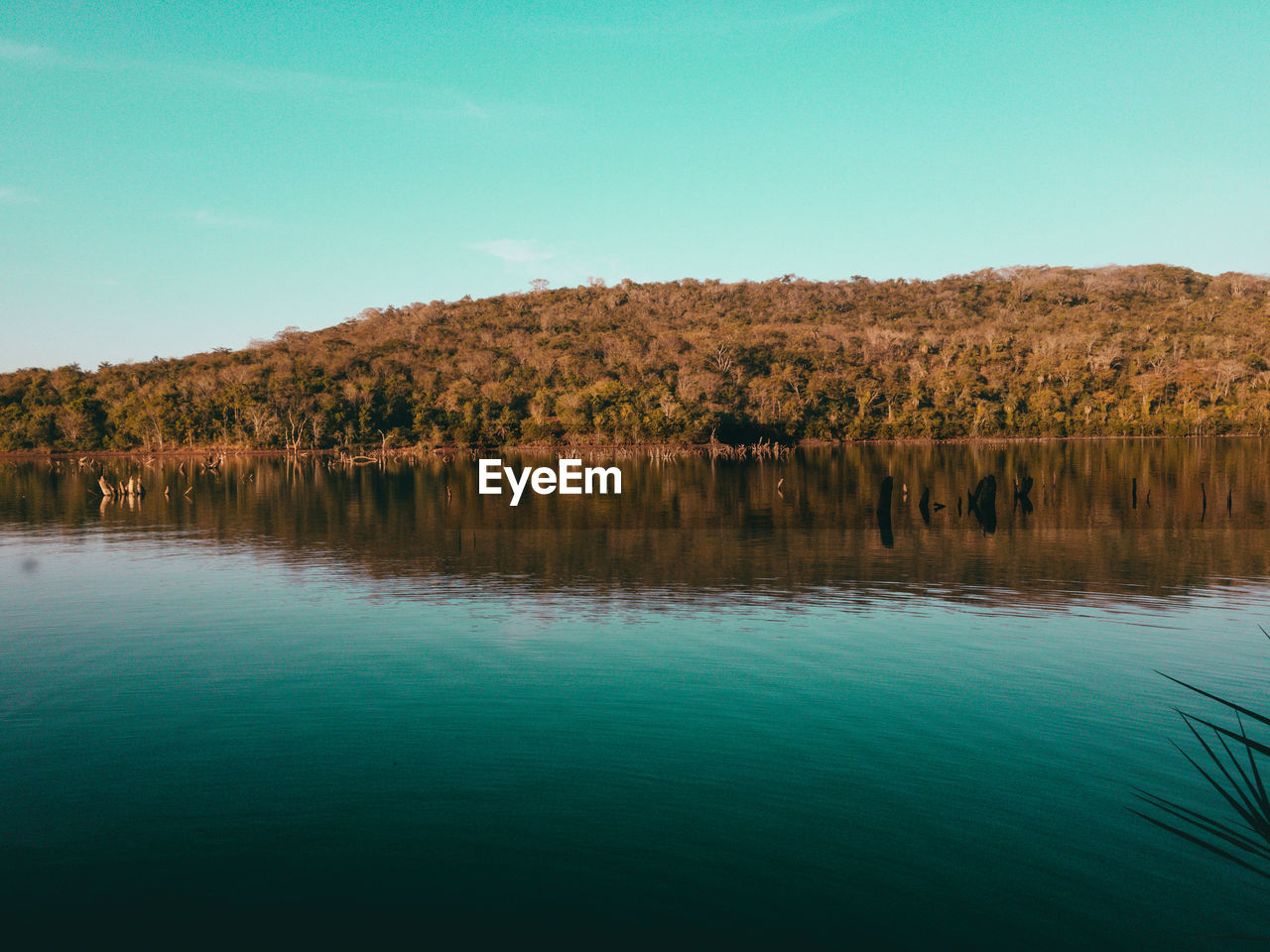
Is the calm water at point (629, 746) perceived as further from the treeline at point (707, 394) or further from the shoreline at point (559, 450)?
the treeline at point (707, 394)

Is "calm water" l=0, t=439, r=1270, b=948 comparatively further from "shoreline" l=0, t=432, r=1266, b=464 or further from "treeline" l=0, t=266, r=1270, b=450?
"treeline" l=0, t=266, r=1270, b=450

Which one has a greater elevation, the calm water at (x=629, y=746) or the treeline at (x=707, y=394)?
the treeline at (x=707, y=394)

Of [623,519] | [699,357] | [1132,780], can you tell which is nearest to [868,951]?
[1132,780]

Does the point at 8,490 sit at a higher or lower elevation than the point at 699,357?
lower

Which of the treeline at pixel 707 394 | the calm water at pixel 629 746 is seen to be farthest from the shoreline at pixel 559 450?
the calm water at pixel 629 746

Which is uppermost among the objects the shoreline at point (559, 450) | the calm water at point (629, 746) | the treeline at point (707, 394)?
the treeline at point (707, 394)

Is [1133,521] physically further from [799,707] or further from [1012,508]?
[799,707]

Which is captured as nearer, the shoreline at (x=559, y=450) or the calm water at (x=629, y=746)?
the calm water at (x=629, y=746)

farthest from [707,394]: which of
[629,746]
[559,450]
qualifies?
[629,746]

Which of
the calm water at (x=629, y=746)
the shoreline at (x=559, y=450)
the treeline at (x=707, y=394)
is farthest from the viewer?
the treeline at (x=707, y=394)

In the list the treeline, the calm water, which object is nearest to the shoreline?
the treeline
